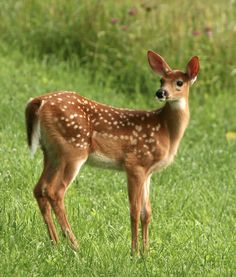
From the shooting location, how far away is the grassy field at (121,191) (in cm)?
670

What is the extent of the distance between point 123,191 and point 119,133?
5.42ft

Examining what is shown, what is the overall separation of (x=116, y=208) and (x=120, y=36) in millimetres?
5499

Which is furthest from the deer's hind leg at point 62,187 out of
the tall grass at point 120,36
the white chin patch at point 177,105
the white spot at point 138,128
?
the tall grass at point 120,36

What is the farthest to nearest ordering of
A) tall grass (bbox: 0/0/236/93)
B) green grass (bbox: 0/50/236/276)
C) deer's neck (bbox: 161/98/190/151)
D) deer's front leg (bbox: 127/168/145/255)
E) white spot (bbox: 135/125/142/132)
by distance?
tall grass (bbox: 0/0/236/93) → deer's neck (bbox: 161/98/190/151) → white spot (bbox: 135/125/142/132) → deer's front leg (bbox: 127/168/145/255) → green grass (bbox: 0/50/236/276)

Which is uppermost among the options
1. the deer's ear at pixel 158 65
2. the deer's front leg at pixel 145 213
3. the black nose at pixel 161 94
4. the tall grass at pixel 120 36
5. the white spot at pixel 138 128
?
the deer's ear at pixel 158 65

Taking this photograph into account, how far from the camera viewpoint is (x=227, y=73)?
1353cm

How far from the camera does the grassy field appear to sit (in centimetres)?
670

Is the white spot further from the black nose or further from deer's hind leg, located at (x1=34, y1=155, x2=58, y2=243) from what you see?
deer's hind leg, located at (x1=34, y1=155, x2=58, y2=243)

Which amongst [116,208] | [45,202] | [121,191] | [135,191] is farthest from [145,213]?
[121,191]

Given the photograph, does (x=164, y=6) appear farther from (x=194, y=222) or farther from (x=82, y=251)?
(x=82, y=251)

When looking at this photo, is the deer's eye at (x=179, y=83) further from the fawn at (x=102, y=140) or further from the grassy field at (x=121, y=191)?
the grassy field at (x=121, y=191)

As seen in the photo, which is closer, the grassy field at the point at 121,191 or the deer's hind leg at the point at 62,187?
the grassy field at the point at 121,191

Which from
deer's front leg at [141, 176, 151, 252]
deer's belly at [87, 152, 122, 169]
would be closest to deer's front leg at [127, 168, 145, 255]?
deer's belly at [87, 152, 122, 169]

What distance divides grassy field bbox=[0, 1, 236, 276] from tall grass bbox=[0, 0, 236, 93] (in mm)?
36
